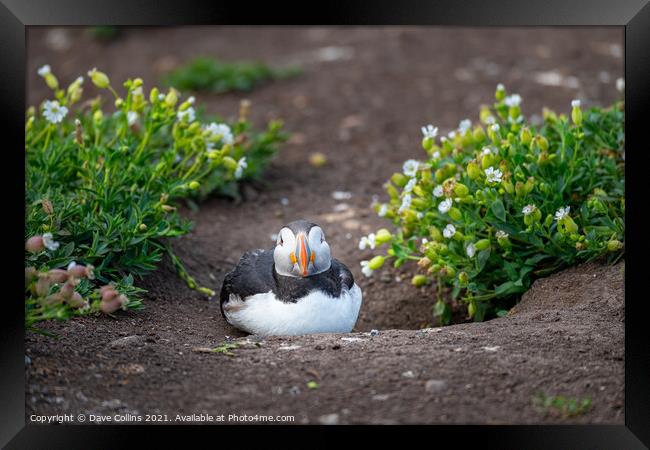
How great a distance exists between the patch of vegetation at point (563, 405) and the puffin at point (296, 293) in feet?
4.12

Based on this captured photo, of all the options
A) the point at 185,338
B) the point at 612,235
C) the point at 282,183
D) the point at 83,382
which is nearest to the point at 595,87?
the point at 282,183

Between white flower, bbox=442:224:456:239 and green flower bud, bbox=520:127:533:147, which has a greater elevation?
green flower bud, bbox=520:127:533:147

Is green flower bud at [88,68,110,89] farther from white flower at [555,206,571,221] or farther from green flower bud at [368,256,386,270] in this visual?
white flower at [555,206,571,221]

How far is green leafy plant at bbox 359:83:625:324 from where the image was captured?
3998 millimetres

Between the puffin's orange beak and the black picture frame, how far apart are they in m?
1.18

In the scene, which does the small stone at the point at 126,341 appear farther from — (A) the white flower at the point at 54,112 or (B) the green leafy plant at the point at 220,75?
(B) the green leafy plant at the point at 220,75

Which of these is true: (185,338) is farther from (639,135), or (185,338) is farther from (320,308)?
(639,135)

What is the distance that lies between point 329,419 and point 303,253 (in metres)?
1.21

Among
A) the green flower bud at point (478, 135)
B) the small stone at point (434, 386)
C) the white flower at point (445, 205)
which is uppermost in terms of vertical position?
the green flower bud at point (478, 135)

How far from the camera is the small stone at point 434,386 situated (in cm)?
290

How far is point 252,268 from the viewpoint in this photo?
4105 mm

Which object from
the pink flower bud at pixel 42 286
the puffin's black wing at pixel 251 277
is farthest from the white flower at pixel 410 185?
the pink flower bud at pixel 42 286

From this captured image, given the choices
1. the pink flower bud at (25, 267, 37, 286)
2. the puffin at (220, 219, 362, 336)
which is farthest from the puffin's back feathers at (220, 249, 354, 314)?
the pink flower bud at (25, 267, 37, 286)

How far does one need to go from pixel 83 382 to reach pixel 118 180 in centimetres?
148
